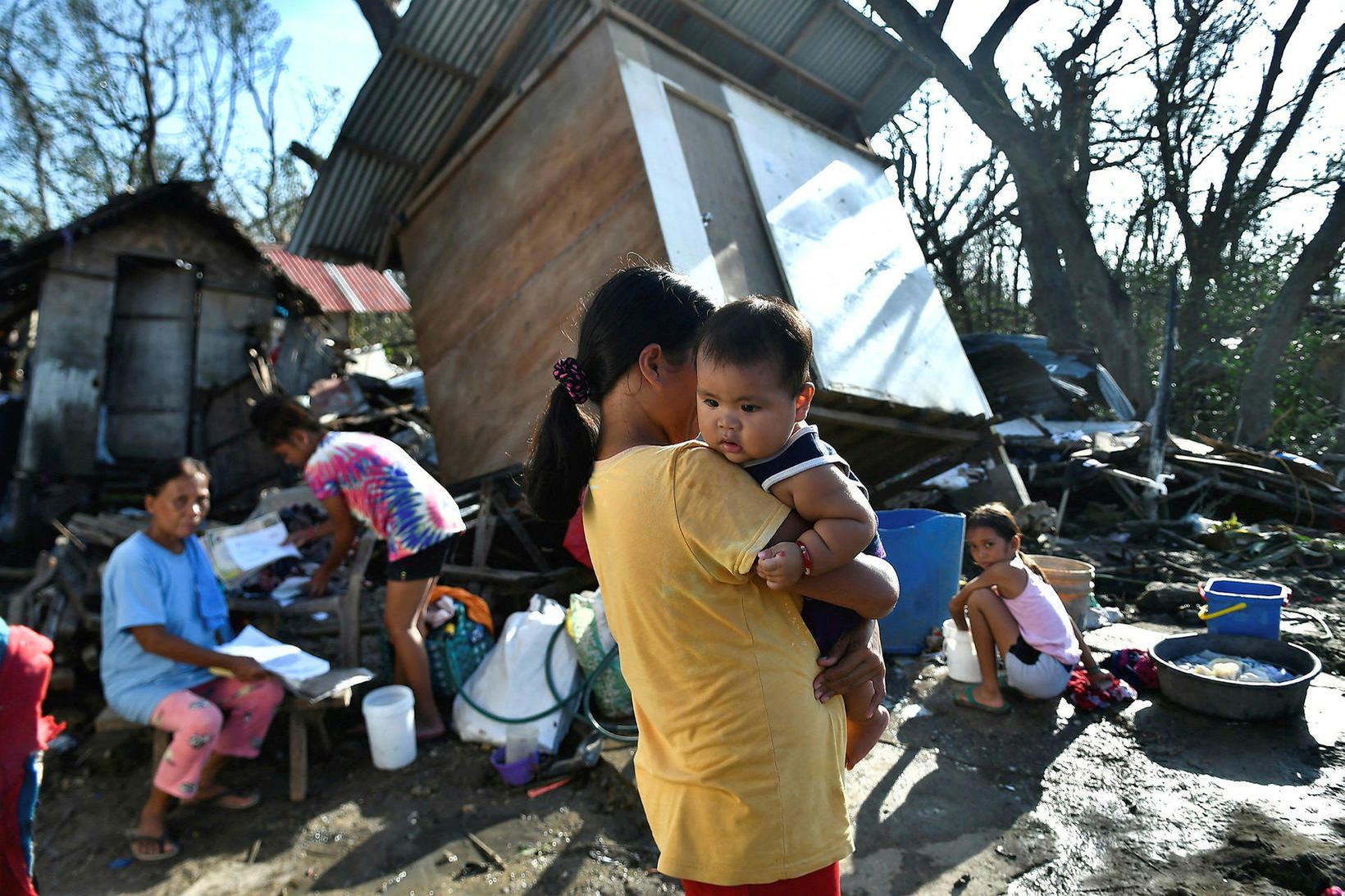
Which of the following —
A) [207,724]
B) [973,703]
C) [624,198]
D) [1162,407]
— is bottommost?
[207,724]

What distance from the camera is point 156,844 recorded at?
3.61 meters

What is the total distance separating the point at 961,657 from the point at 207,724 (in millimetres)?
3910

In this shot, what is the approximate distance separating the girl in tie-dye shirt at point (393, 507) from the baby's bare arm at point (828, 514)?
357 centimetres

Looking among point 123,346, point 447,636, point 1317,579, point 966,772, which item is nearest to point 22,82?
point 123,346

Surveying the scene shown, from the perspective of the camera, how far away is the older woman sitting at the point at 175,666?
3.69 metres

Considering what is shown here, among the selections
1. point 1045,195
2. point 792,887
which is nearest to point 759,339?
point 792,887

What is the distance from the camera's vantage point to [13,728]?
8.45 feet

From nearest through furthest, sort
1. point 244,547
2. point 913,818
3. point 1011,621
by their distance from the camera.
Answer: point 913,818
point 1011,621
point 244,547

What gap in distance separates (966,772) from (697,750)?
2.86 meters

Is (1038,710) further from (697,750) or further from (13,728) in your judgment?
(13,728)

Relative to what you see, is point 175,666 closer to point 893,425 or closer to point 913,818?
point 913,818

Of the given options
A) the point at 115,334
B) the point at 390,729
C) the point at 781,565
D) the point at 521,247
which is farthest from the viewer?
the point at 115,334

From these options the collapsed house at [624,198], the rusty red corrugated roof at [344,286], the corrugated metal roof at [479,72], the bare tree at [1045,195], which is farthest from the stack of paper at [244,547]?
the rusty red corrugated roof at [344,286]

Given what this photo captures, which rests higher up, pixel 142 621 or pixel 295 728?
pixel 142 621
